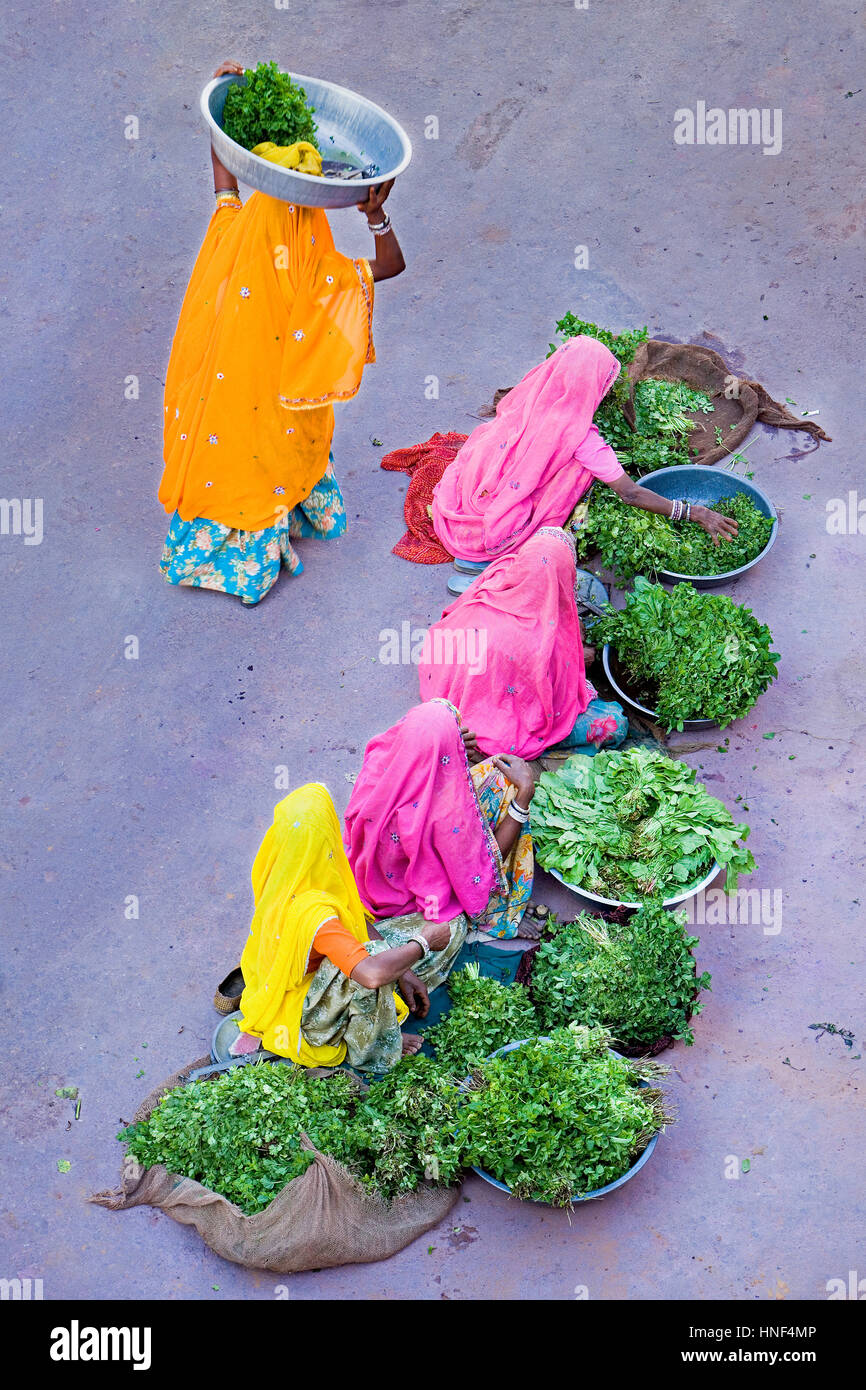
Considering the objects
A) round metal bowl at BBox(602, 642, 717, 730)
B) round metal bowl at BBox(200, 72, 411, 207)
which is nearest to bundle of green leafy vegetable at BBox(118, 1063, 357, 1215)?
round metal bowl at BBox(602, 642, 717, 730)

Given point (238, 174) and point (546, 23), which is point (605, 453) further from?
point (546, 23)

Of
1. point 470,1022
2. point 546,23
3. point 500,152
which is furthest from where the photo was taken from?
point 546,23

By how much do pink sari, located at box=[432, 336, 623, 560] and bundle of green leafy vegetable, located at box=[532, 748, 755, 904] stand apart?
145cm

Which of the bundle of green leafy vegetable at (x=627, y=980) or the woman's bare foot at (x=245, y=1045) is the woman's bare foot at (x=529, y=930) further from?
the woman's bare foot at (x=245, y=1045)

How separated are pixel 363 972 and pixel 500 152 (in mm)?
6213

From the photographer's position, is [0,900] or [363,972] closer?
[363,972]

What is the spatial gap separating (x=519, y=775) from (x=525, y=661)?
0.59 meters

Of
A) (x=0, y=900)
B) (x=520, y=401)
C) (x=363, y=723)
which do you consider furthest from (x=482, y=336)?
(x=0, y=900)

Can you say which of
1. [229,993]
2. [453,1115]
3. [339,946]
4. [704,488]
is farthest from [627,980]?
[704,488]

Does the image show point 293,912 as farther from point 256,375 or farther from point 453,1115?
point 256,375

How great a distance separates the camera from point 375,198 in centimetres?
553

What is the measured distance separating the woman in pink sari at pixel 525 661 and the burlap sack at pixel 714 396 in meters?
1.69

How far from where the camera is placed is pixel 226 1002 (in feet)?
16.5

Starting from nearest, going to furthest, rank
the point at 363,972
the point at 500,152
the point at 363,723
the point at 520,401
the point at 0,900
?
the point at 363,972 < the point at 0,900 < the point at 363,723 < the point at 520,401 < the point at 500,152
